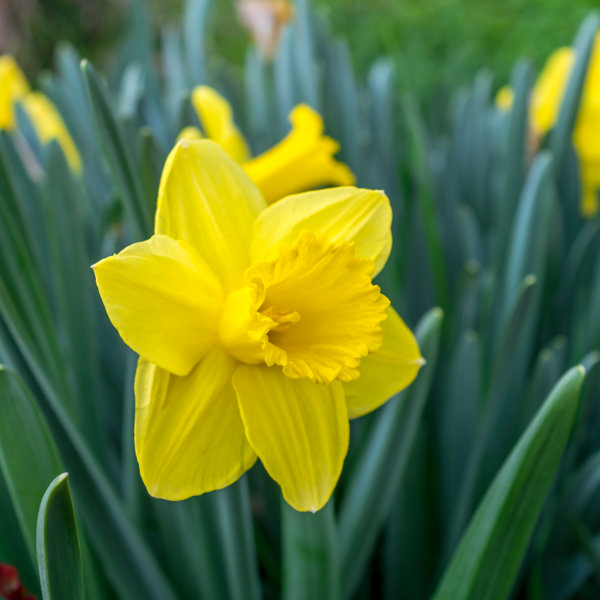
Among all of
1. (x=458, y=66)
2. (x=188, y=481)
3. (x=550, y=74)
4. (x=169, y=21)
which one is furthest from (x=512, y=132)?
(x=169, y=21)

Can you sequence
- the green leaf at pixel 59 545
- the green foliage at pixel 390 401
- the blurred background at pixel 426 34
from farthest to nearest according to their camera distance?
the blurred background at pixel 426 34 → the green foliage at pixel 390 401 → the green leaf at pixel 59 545

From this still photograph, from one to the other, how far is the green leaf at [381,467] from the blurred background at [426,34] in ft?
3.66

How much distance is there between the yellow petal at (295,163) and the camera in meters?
0.65

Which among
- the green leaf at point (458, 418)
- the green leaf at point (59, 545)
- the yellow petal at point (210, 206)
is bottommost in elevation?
the green leaf at point (458, 418)

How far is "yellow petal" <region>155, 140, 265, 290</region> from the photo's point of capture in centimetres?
41

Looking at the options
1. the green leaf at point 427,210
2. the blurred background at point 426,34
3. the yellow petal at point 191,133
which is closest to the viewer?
the yellow petal at point 191,133

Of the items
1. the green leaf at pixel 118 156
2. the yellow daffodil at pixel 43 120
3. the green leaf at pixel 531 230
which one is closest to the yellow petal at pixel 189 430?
the green leaf at pixel 118 156

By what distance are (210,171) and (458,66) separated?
7.18 ft

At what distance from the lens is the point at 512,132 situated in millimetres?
835

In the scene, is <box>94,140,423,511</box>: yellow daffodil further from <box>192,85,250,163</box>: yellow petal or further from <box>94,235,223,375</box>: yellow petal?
<box>192,85,250,163</box>: yellow petal

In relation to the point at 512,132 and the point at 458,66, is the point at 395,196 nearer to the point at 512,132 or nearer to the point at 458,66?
the point at 512,132

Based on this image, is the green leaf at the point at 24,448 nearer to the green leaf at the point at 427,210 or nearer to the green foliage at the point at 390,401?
the green foliage at the point at 390,401

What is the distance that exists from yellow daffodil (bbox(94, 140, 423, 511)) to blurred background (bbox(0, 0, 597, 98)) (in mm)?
1203

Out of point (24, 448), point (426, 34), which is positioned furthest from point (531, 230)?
point (426, 34)
